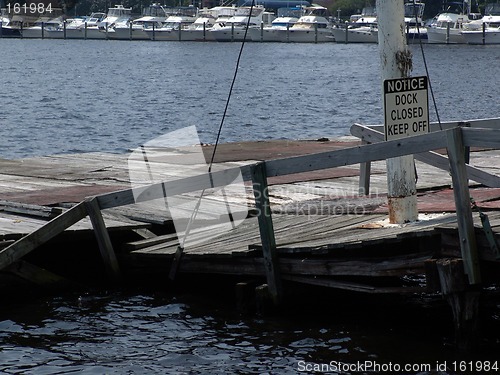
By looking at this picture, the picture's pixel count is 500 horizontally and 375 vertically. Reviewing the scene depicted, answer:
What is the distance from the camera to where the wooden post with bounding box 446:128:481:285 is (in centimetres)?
991

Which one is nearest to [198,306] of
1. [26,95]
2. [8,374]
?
[8,374]

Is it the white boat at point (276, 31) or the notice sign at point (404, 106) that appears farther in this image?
the white boat at point (276, 31)

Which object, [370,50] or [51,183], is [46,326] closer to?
[51,183]

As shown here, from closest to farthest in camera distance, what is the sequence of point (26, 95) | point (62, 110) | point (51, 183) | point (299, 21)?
point (51, 183) → point (62, 110) → point (26, 95) → point (299, 21)

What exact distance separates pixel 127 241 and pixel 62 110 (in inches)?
1612

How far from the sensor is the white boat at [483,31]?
130 metres

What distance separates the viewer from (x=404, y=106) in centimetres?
1158

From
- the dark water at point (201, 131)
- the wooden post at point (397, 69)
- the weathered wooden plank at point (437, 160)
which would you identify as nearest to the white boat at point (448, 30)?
the dark water at point (201, 131)

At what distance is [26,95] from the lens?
211 feet

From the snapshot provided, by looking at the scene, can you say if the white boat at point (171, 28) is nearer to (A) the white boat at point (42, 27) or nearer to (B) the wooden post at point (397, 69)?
(A) the white boat at point (42, 27)

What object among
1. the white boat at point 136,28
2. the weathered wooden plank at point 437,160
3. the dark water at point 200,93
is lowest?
the dark water at point 200,93

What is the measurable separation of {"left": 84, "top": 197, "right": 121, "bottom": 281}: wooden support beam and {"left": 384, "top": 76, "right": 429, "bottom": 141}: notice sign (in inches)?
147

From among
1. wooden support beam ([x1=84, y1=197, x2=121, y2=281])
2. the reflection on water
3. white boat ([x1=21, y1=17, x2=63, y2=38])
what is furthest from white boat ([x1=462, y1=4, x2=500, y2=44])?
the reflection on water

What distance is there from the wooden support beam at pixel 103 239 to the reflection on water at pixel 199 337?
39 centimetres
